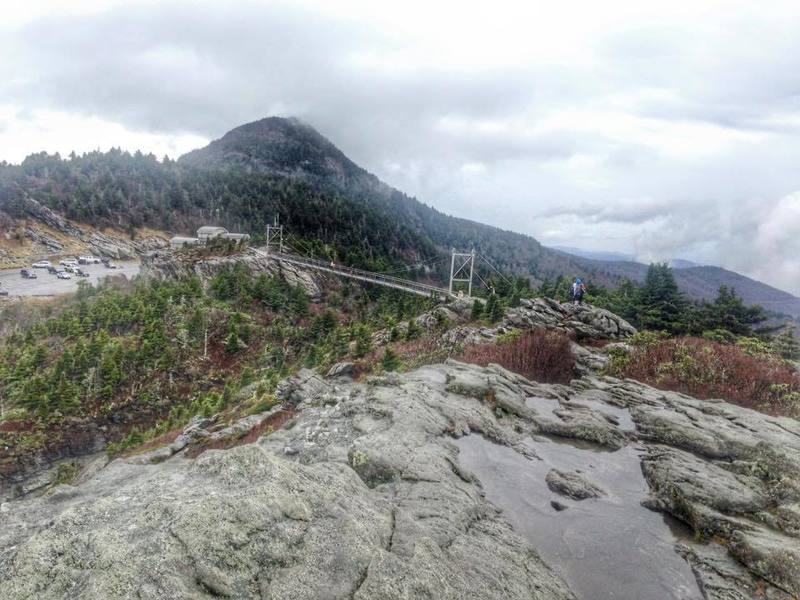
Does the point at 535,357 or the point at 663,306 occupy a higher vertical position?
the point at 663,306

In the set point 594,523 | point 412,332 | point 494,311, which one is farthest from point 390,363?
point 494,311

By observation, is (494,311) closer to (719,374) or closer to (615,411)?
(719,374)

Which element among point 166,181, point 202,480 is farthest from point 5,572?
point 166,181

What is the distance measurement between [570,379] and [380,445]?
40.6 feet

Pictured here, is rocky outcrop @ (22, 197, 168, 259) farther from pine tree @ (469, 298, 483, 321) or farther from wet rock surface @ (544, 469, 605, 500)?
wet rock surface @ (544, 469, 605, 500)

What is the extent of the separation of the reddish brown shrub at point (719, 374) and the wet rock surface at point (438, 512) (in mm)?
2282

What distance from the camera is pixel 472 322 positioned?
3180cm

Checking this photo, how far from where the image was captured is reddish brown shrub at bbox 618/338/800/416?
48.4 ft

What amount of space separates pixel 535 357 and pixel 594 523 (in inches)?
447

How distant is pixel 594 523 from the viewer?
795cm

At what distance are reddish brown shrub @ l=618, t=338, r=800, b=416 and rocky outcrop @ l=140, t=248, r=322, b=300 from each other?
150 feet

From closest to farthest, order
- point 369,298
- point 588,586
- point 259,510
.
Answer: point 259,510 → point 588,586 → point 369,298

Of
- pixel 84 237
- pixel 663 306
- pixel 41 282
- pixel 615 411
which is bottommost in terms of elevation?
pixel 41 282

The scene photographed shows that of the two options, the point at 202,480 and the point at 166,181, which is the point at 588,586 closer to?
the point at 202,480
